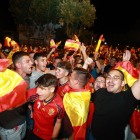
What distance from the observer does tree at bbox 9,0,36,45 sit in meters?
17.4

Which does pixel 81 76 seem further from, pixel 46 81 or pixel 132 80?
pixel 132 80

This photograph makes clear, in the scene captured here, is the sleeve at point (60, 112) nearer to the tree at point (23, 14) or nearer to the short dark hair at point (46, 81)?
the short dark hair at point (46, 81)

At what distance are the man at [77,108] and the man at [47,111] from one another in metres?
0.20

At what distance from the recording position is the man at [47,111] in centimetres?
231

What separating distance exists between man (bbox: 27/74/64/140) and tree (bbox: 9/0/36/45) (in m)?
18.5

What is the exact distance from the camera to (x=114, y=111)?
207 centimetres

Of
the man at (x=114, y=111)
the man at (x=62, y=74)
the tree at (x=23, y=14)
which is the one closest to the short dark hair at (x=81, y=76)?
the man at (x=114, y=111)

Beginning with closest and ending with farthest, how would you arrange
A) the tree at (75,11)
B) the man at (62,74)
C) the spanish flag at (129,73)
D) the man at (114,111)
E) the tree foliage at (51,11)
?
1. the man at (114,111)
2. the spanish flag at (129,73)
3. the man at (62,74)
4. the tree at (75,11)
5. the tree foliage at (51,11)

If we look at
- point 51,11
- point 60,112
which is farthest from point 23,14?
point 60,112

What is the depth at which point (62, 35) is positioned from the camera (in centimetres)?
2830

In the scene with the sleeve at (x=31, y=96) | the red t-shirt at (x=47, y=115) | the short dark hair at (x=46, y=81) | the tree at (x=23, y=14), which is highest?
the tree at (x=23, y=14)

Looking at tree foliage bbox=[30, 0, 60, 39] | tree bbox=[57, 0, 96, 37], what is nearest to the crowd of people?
tree bbox=[57, 0, 96, 37]

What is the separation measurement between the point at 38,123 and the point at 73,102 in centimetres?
85

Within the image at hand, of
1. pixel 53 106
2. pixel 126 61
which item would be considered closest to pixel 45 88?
pixel 53 106
